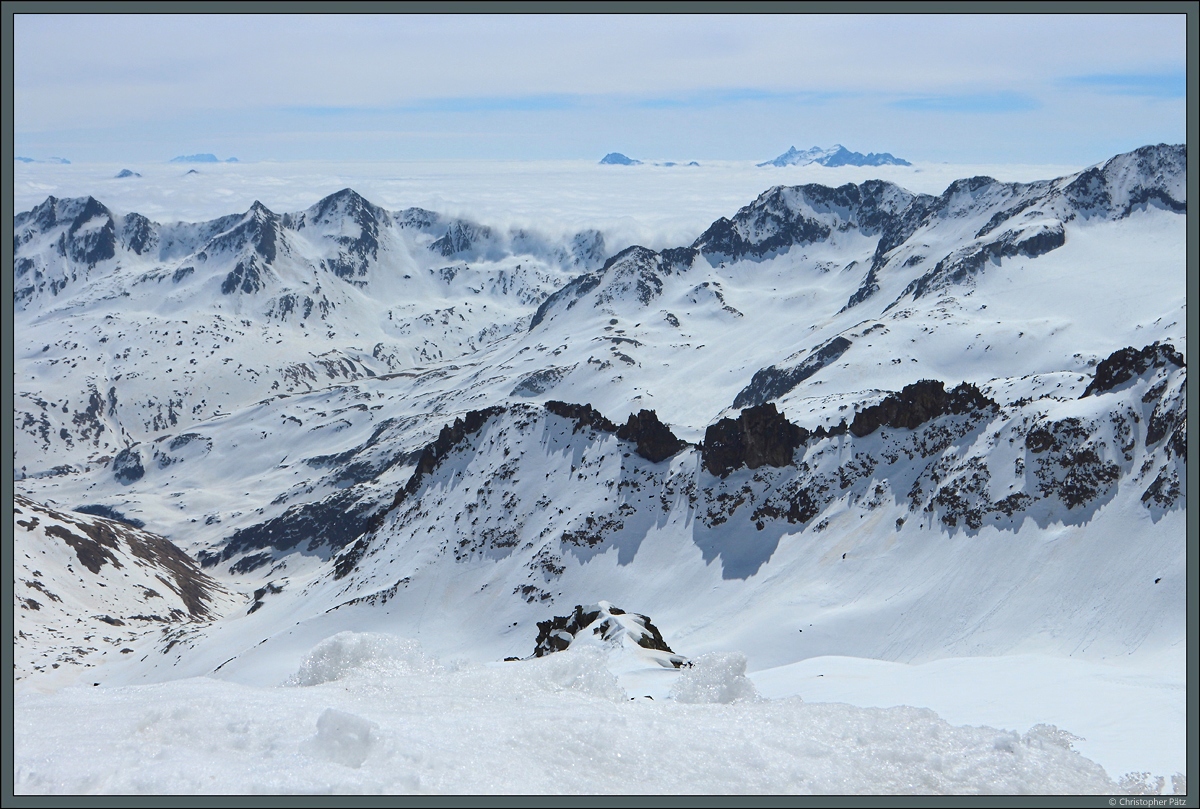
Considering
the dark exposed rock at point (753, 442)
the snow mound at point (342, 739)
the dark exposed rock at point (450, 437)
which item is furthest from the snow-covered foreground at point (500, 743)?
the dark exposed rock at point (450, 437)

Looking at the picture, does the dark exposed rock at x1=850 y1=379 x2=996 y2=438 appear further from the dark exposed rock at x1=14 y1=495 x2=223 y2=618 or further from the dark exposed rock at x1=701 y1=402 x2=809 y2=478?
the dark exposed rock at x1=14 y1=495 x2=223 y2=618

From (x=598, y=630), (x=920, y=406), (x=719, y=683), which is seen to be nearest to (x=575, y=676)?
(x=719, y=683)

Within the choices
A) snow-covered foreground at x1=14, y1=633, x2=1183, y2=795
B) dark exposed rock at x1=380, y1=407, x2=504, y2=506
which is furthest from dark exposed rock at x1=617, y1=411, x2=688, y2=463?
snow-covered foreground at x1=14, y1=633, x2=1183, y2=795

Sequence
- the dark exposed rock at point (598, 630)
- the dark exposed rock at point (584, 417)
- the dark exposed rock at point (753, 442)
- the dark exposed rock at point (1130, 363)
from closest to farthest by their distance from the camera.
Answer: the dark exposed rock at point (598, 630) < the dark exposed rock at point (1130, 363) < the dark exposed rock at point (753, 442) < the dark exposed rock at point (584, 417)

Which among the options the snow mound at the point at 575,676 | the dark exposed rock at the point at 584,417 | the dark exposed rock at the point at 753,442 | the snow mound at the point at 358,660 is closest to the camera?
the snow mound at the point at 575,676

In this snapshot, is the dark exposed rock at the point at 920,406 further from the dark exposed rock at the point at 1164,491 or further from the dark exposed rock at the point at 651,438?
the dark exposed rock at the point at 651,438

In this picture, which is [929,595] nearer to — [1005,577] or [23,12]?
[1005,577]
